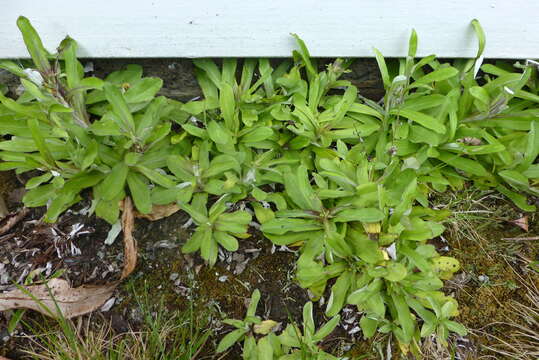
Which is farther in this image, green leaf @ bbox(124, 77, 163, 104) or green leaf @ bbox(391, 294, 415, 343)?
green leaf @ bbox(124, 77, 163, 104)

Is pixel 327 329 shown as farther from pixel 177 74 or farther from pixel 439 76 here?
pixel 177 74

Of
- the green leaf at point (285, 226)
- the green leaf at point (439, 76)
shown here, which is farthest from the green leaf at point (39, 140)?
the green leaf at point (439, 76)

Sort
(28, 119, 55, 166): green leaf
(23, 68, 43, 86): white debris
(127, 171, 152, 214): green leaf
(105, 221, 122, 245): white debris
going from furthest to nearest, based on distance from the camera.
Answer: (105, 221, 122, 245): white debris → (127, 171, 152, 214): green leaf → (23, 68, 43, 86): white debris → (28, 119, 55, 166): green leaf

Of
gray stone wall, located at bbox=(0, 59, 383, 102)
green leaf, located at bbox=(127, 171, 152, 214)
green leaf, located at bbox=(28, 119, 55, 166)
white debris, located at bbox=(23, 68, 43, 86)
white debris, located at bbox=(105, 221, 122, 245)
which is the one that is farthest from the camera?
gray stone wall, located at bbox=(0, 59, 383, 102)

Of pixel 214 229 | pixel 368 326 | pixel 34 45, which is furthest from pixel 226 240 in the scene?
pixel 34 45

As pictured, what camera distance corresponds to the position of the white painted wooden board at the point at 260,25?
1.88 metres

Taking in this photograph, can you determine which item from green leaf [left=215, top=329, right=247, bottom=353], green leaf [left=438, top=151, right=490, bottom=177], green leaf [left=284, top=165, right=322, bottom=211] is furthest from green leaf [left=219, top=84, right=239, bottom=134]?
green leaf [left=438, top=151, right=490, bottom=177]

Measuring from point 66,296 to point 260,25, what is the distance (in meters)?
1.44

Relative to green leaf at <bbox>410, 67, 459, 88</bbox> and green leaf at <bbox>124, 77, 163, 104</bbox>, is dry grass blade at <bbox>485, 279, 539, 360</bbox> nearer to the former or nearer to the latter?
green leaf at <bbox>410, 67, 459, 88</bbox>

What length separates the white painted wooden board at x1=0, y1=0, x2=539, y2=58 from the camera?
1.88 meters

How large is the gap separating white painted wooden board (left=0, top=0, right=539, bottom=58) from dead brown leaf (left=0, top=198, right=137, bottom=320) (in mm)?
909

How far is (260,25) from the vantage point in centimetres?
194

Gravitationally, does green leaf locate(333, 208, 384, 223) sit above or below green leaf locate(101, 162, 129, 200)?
below

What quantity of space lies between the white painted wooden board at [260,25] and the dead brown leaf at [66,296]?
0.91 m
